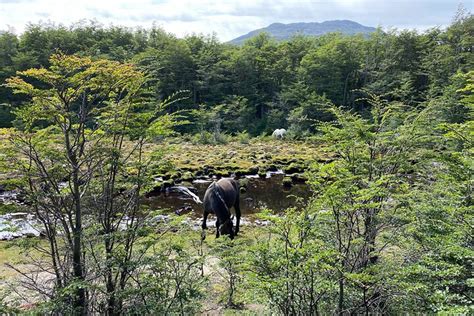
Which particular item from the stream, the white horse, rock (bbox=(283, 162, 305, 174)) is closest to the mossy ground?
rock (bbox=(283, 162, 305, 174))

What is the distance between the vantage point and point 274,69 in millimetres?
49344

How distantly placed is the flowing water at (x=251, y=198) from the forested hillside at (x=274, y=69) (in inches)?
749

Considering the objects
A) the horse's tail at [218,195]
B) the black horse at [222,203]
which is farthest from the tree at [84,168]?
the horse's tail at [218,195]

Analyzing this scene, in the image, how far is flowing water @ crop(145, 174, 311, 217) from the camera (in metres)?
17.9

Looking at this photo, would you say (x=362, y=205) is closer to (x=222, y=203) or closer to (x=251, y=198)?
(x=222, y=203)

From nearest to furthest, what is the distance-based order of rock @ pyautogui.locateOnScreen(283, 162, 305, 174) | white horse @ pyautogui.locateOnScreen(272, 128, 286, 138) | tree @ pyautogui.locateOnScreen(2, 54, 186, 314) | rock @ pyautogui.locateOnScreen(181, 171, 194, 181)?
tree @ pyautogui.locateOnScreen(2, 54, 186, 314) → rock @ pyautogui.locateOnScreen(181, 171, 194, 181) → rock @ pyautogui.locateOnScreen(283, 162, 305, 174) → white horse @ pyautogui.locateOnScreen(272, 128, 286, 138)

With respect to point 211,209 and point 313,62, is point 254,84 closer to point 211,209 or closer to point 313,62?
point 313,62

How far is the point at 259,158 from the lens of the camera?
98.0 ft

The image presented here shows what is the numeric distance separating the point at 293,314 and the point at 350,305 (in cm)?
109

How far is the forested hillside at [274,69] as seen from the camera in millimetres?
42469

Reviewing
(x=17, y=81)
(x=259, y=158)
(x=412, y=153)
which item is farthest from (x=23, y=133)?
(x=259, y=158)

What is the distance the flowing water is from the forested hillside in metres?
19.0

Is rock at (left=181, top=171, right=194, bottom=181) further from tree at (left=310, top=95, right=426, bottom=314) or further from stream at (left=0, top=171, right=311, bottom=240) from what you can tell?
tree at (left=310, top=95, right=426, bottom=314)

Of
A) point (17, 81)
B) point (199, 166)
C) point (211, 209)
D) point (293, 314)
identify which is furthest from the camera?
point (199, 166)
